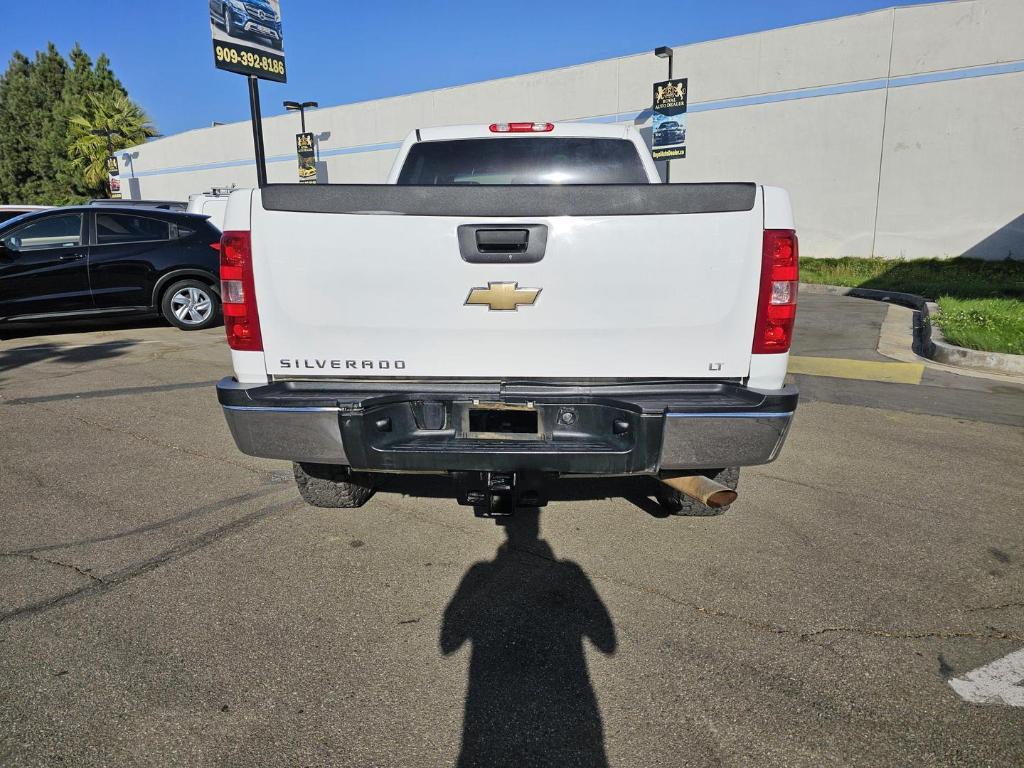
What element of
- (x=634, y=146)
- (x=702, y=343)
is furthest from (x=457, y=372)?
(x=634, y=146)

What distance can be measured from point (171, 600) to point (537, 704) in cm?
162

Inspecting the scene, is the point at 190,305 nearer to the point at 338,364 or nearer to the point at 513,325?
the point at 338,364

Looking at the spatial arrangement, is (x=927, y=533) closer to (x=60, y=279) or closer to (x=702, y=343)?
(x=702, y=343)

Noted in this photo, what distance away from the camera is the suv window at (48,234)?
843cm

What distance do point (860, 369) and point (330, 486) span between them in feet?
20.3

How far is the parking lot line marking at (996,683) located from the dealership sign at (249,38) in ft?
46.2

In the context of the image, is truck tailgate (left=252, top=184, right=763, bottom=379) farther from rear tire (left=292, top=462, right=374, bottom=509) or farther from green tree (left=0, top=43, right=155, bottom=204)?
green tree (left=0, top=43, right=155, bottom=204)

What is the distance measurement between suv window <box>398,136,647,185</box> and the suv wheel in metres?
6.23

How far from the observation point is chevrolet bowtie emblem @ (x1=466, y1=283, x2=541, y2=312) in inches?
104

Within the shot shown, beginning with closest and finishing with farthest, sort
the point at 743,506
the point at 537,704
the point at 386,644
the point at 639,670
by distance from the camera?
1. the point at 537,704
2. the point at 639,670
3. the point at 386,644
4. the point at 743,506

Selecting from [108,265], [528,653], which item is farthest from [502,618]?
[108,265]

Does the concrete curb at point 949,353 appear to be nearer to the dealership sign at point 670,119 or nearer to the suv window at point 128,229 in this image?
the dealership sign at point 670,119

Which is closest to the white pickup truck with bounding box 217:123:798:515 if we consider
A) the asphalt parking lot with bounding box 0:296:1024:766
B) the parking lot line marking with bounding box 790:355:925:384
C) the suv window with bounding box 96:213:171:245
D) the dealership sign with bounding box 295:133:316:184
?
the asphalt parking lot with bounding box 0:296:1024:766

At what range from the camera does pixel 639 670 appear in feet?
7.72
